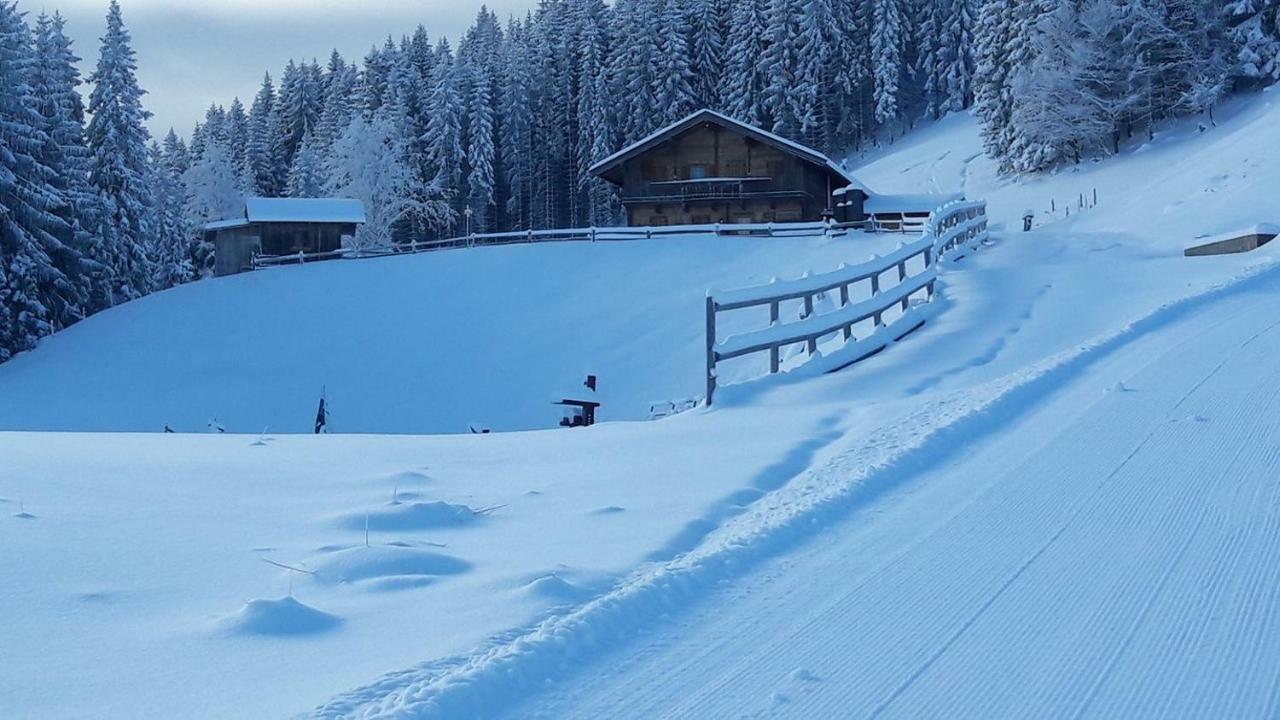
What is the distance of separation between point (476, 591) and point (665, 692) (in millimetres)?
1368

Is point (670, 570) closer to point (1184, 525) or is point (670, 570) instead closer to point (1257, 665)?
point (1257, 665)

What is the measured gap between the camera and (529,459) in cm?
841

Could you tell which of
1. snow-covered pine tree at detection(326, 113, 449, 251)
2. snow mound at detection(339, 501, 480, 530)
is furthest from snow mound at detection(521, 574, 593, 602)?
snow-covered pine tree at detection(326, 113, 449, 251)

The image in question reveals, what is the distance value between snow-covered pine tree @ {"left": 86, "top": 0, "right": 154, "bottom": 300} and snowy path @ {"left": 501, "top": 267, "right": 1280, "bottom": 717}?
4207 centimetres

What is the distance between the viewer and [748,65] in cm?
7338

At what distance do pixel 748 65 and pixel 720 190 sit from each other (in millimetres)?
33246

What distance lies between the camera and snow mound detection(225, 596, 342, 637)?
4.34 metres

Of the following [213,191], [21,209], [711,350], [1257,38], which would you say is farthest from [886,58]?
[711,350]

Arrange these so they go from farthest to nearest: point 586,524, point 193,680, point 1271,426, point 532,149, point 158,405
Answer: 1. point 532,149
2. point 158,405
3. point 1271,426
4. point 586,524
5. point 193,680

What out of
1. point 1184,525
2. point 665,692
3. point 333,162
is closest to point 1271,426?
point 1184,525

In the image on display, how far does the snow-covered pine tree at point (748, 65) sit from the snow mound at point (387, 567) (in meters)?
69.2

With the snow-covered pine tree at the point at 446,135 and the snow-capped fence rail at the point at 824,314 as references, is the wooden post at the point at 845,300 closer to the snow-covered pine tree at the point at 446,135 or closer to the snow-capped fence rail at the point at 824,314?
the snow-capped fence rail at the point at 824,314

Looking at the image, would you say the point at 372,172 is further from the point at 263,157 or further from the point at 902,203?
the point at 902,203

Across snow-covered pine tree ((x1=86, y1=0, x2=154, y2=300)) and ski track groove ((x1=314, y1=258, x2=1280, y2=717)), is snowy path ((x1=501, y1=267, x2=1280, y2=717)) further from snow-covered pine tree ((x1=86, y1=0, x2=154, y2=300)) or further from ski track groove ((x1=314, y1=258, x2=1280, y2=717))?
snow-covered pine tree ((x1=86, y1=0, x2=154, y2=300))
